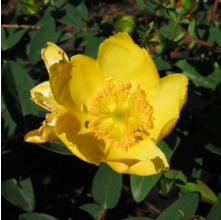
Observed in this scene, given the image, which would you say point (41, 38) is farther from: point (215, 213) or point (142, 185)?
point (215, 213)

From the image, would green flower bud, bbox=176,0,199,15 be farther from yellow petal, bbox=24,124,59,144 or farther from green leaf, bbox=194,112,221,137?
yellow petal, bbox=24,124,59,144

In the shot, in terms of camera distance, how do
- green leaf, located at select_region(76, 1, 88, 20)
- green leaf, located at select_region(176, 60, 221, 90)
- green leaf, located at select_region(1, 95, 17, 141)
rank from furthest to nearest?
green leaf, located at select_region(76, 1, 88, 20) → green leaf, located at select_region(1, 95, 17, 141) → green leaf, located at select_region(176, 60, 221, 90)

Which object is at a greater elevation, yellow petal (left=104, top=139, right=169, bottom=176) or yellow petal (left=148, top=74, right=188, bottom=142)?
yellow petal (left=148, top=74, right=188, bottom=142)

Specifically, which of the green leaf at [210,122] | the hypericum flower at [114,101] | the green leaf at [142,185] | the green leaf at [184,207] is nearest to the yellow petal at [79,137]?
the hypericum flower at [114,101]

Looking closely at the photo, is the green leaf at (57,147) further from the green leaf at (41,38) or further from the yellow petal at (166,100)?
the green leaf at (41,38)

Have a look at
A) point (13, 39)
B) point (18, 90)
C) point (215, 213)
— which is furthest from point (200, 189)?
point (13, 39)

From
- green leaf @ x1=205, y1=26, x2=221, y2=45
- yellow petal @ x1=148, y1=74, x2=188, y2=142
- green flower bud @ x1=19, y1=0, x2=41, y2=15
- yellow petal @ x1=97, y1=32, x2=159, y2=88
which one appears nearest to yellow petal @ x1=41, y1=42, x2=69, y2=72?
yellow petal @ x1=97, y1=32, x2=159, y2=88

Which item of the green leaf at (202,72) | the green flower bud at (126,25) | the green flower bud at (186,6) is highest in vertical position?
the green flower bud at (186,6)
